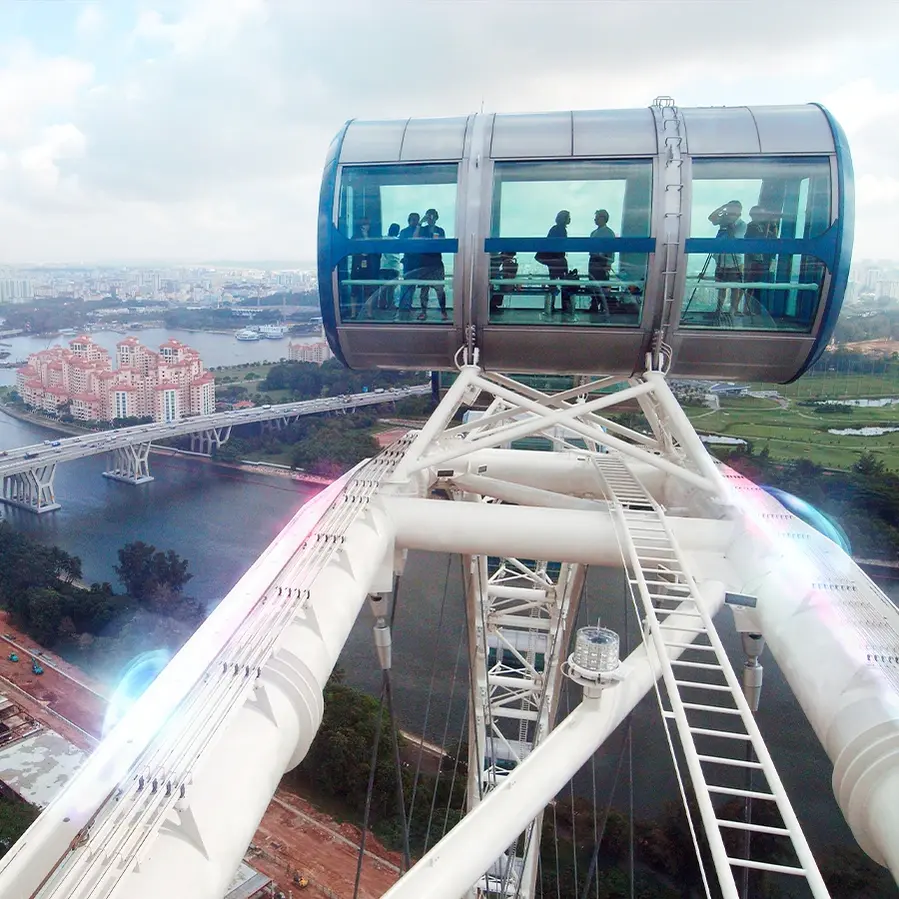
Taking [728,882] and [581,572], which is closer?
[728,882]

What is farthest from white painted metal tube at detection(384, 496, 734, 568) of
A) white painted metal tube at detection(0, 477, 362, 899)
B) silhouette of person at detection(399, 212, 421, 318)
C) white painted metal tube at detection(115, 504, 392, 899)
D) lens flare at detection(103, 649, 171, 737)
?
silhouette of person at detection(399, 212, 421, 318)

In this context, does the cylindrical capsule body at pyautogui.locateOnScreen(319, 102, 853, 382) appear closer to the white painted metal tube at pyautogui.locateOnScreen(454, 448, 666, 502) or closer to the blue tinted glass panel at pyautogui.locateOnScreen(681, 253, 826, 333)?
the blue tinted glass panel at pyautogui.locateOnScreen(681, 253, 826, 333)

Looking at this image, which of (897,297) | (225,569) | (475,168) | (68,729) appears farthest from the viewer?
(897,297)

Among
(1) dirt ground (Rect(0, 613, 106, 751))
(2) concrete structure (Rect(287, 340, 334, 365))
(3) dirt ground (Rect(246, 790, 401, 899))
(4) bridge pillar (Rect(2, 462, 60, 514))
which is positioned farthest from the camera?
(2) concrete structure (Rect(287, 340, 334, 365))

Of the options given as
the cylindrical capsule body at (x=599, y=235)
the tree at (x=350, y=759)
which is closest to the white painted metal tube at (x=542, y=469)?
the cylindrical capsule body at (x=599, y=235)

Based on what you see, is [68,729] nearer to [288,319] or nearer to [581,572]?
[581,572]

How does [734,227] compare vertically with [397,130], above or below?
below

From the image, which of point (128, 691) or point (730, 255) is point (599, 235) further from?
point (128, 691)

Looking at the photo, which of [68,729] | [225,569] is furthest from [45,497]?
[68,729]
